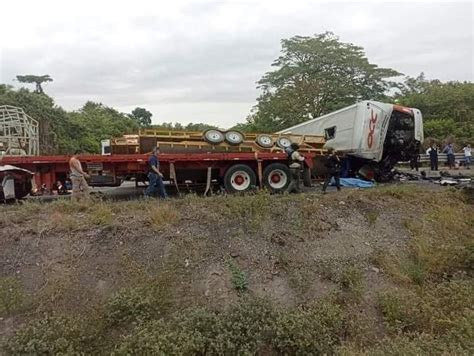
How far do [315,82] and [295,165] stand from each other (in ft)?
64.5

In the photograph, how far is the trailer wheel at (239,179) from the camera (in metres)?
10.6

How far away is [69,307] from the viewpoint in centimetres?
Answer: 625

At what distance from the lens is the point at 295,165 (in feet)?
36.2

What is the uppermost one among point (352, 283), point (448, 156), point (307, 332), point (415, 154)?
point (415, 154)

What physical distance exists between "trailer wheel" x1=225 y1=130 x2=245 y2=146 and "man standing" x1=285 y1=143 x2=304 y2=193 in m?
1.26

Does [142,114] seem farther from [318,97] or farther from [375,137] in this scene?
[375,137]

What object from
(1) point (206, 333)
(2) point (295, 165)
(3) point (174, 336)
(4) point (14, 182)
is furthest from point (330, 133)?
(3) point (174, 336)

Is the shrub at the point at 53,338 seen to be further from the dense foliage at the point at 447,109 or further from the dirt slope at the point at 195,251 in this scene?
the dense foliage at the point at 447,109

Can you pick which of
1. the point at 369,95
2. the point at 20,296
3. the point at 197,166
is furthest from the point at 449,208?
the point at 369,95

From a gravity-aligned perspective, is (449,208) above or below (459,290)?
above

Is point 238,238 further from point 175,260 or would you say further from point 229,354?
point 229,354

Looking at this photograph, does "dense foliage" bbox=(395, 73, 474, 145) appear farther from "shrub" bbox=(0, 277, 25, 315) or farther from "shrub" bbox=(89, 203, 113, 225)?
"shrub" bbox=(0, 277, 25, 315)

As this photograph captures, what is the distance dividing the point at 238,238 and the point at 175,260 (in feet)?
4.38

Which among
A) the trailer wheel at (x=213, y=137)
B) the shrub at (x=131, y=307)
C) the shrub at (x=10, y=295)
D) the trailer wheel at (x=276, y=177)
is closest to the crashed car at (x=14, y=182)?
the shrub at (x=10, y=295)
